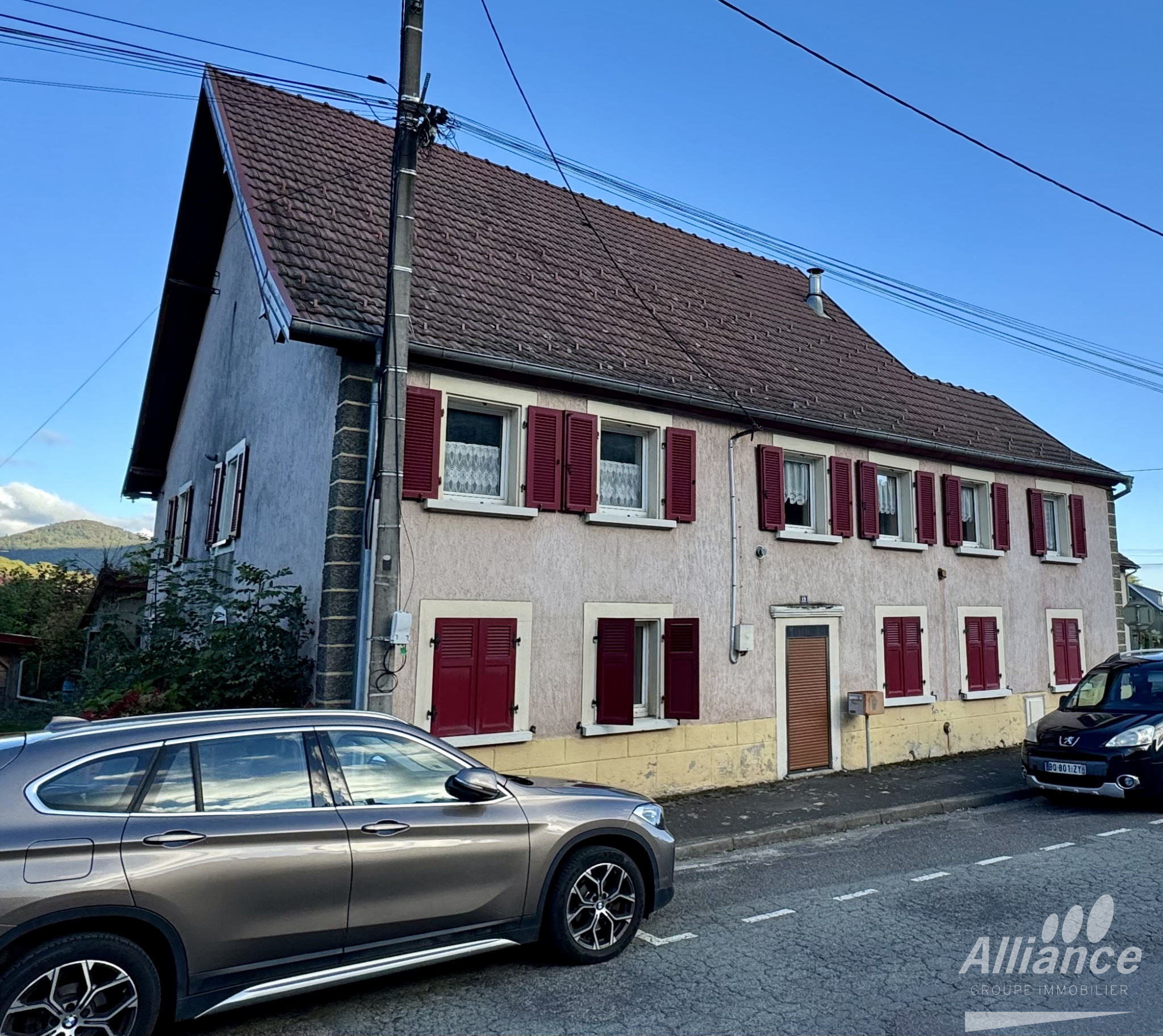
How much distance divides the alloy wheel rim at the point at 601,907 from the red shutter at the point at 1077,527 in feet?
46.1

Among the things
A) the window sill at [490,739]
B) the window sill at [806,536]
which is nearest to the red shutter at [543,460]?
the window sill at [490,739]

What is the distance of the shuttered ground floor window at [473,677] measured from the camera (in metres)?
8.77

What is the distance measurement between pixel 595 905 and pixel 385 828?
1460 millimetres

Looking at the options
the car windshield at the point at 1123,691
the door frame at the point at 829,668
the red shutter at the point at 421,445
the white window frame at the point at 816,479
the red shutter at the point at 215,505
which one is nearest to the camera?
the red shutter at the point at 421,445

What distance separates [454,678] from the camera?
886cm

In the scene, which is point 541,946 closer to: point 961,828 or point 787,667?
point 961,828

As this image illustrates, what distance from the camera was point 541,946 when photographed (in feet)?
17.2

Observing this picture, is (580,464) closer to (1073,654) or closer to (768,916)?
(768,916)

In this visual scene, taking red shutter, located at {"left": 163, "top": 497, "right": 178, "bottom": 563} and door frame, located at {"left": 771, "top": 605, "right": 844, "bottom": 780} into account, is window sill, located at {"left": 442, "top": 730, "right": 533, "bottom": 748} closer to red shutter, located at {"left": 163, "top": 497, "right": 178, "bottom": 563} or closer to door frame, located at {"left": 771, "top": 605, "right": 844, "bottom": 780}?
door frame, located at {"left": 771, "top": 605, "right": 844, "bottom": 780}

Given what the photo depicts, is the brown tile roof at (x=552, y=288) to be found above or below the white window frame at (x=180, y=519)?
above

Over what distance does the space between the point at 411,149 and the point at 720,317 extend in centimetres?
779

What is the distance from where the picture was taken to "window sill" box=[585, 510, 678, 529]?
33.0 ft

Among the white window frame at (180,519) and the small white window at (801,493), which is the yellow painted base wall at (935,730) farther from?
the white window frame at (180,519)

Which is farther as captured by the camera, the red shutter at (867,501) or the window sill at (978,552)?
the window sill at (978,552)
